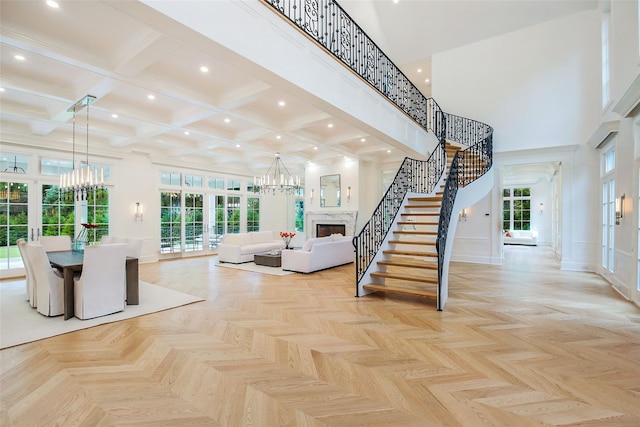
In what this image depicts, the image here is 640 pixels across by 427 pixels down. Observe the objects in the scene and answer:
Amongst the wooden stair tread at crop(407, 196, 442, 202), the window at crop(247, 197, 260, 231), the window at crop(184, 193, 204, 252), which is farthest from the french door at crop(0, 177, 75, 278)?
the wooden stair tread at crop(407, 196, 442, 202)

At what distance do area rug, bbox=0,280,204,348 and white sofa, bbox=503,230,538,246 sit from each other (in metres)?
13.6

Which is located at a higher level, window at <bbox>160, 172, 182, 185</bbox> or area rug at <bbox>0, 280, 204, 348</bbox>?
window at <bbox>160, 172, 182, 185</bbox>

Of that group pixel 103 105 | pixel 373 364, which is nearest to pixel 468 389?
pixel 373 364

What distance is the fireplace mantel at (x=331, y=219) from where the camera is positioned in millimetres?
10328

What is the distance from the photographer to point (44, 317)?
404cm

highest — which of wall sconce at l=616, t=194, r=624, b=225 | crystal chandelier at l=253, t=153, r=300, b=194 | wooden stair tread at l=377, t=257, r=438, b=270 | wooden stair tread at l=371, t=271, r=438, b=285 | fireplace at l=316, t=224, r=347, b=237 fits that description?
crystal chandelier at l=253, t=153, r=300, b=194

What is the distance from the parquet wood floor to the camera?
2076 millimetres

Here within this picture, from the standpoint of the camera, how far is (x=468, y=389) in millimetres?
2354

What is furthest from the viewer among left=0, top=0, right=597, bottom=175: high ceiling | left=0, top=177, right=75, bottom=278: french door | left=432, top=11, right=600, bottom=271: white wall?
left=432, top=11, right=600, bottom=271: white wall

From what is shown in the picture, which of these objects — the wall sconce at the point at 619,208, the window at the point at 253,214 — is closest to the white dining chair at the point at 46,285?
the window at the point at 253,214

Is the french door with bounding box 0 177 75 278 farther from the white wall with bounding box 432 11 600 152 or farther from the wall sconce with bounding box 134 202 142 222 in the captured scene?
the white wall with bounding box 432 11 600 152

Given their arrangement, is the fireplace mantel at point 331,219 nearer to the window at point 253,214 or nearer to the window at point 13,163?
the window at point 253,214

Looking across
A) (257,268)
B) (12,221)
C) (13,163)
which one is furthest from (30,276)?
(257,268)

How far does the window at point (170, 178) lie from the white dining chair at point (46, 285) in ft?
18.9
